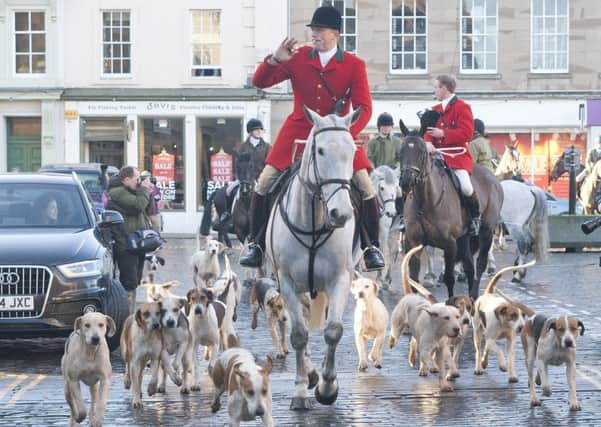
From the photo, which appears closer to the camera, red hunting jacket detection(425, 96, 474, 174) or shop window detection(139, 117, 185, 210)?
red hunting jacket detection(425, 96, 474, 174)

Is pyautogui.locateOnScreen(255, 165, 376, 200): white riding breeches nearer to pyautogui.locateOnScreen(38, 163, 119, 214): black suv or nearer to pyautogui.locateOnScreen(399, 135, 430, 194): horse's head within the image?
pyautogui.locateOnScreen(399, 135, 430, 194): horse's head

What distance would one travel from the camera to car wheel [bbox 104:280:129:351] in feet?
46.7

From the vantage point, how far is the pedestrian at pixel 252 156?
23.3 metres

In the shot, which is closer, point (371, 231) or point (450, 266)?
point (371, 231)

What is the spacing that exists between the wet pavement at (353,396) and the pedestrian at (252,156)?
718cm

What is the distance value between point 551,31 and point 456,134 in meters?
27.4

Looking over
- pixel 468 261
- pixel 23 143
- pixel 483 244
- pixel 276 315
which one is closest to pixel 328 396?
pixel 276 315

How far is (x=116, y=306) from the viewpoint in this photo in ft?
47.0

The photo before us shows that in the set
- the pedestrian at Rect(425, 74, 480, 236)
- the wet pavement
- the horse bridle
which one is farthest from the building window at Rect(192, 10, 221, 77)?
the horse bridle

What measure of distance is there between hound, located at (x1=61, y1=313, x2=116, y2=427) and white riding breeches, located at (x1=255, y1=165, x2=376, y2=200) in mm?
1890

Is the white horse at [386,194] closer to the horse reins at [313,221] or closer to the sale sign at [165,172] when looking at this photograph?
the horse reins at [313,221]

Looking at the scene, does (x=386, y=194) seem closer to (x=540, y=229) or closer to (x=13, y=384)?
(x=540, y=229)

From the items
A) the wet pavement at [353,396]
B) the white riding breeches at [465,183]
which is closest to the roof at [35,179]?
the wet pavement at [353,396]

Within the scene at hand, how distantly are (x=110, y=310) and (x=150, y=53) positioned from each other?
3039 cm
